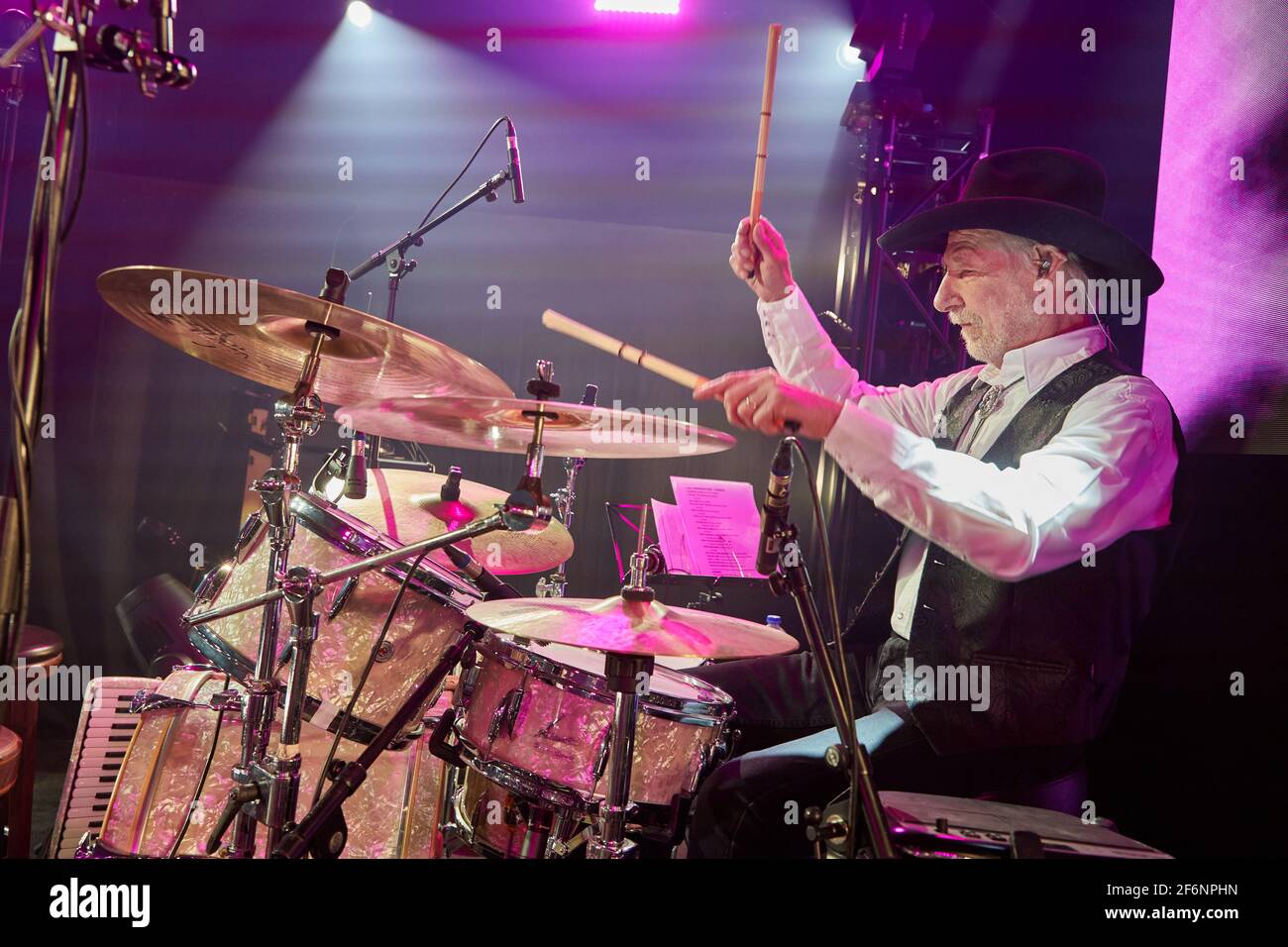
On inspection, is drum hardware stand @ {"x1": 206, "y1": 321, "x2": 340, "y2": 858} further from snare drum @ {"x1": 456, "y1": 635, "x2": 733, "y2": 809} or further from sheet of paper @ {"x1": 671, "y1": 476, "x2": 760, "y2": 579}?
sheet of paper @ {"x1": 671, "y1": 476, "x2": 760, "y2": 579}

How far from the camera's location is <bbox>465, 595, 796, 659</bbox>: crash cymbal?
159cm

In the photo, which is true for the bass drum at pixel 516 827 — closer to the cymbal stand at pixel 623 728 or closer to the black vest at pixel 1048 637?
the cymbal stand at pixel 623 728

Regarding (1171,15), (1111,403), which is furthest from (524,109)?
(1111,403)

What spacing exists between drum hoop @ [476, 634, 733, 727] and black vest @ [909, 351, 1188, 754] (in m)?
0.44

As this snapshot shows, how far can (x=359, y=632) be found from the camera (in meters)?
1.96

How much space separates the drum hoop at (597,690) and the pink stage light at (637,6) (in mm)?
3523

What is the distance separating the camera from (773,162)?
5160mm

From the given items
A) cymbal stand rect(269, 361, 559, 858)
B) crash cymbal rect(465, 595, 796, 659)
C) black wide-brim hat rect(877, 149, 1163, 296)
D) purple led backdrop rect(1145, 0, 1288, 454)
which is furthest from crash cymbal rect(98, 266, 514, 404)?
purple led backdrop rect(1145, 0, 1288, 454)

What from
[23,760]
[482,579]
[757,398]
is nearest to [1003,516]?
[757,398]

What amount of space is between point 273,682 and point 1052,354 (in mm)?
1818

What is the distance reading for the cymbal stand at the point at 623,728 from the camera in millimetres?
1688

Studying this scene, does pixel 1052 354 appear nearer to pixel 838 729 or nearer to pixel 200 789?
pixel 838 729
